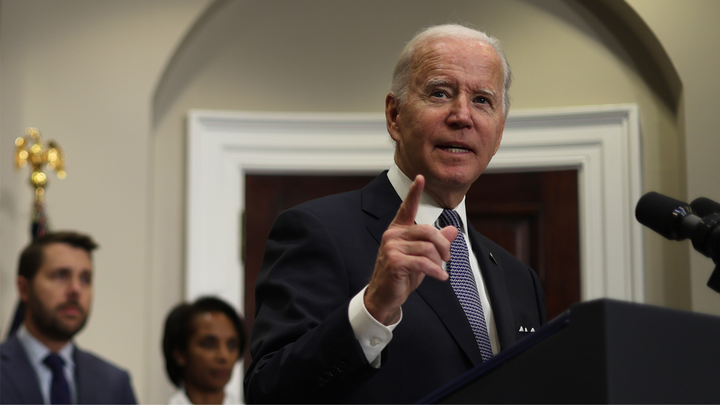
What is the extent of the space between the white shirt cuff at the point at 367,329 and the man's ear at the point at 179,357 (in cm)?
229

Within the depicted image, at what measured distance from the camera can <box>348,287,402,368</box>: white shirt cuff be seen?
3.35 feet

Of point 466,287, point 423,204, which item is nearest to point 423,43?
point 423,204

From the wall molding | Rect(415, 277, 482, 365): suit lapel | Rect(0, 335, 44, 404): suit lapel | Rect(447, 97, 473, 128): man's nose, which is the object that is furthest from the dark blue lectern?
the wall molding

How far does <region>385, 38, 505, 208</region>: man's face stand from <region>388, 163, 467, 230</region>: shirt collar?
0.01 m

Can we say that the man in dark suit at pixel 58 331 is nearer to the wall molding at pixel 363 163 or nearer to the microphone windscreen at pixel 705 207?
the wall molding at pixel 363 163

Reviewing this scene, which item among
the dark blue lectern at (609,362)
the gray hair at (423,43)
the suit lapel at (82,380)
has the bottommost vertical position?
the suit lapel at (82,380)

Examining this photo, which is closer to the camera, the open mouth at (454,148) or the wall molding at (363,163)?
the open mouth at (454,148)

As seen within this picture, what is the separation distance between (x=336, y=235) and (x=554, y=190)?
2.61m

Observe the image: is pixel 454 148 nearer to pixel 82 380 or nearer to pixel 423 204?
pixel 423 204

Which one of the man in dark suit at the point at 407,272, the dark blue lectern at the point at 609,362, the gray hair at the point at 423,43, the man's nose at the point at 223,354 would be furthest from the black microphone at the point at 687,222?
the man's nose at the point at 223,354

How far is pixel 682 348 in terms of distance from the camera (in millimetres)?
759

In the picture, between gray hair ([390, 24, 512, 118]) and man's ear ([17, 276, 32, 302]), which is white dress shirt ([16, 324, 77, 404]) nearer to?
man's ear ([17, 276, 32, 302])

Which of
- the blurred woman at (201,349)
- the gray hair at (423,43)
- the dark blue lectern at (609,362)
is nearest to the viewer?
the dark blue lectern at (609,362)

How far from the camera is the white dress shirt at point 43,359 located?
2932 millimetres
